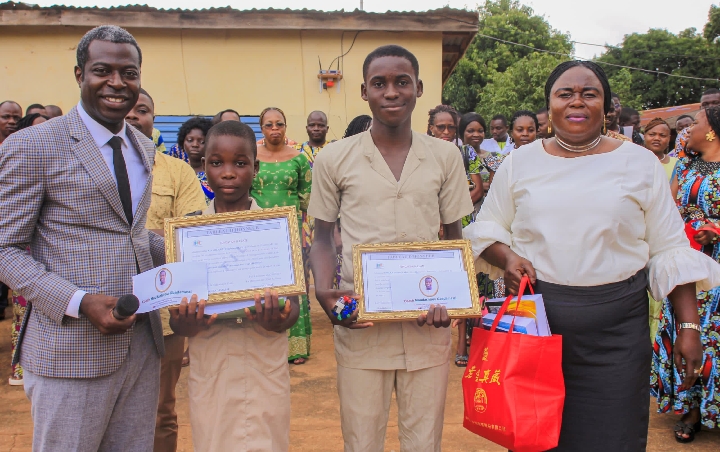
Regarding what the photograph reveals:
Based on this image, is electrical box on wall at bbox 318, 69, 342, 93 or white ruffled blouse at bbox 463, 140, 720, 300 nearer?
white ruffled blouse at bbox 463, 140, 720, 300

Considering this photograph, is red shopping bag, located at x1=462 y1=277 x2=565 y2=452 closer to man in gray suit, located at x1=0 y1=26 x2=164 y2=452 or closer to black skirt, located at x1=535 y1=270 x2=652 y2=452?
black skirt, located at x1=535 y1=270 x2=652 y2=452

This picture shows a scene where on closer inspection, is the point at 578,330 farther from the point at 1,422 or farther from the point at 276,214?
the point at 1,422

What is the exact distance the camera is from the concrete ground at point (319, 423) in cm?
389

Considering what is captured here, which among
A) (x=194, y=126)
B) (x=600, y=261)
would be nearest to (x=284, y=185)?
(x=194, y=126)

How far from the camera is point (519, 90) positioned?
22.9 m

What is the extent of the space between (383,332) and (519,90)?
72.8 feet

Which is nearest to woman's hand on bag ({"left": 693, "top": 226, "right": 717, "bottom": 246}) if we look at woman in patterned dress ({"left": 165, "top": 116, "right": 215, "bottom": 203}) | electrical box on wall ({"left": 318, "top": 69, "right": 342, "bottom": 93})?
woman in patterned dress ({"left": 165, "top": 116, "right": 215, "bottom": 203})

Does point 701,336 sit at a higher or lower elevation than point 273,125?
lower

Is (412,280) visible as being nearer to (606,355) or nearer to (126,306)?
(606,355)

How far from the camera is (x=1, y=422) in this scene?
4.30 metres

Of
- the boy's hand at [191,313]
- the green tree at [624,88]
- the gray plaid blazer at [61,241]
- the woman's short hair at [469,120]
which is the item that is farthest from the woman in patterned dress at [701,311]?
the green tree at [624,88]

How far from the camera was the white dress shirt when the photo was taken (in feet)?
7.05

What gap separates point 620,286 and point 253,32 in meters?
9.54

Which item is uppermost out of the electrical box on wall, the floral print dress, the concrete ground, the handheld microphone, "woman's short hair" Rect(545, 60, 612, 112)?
the electrical box on wall
